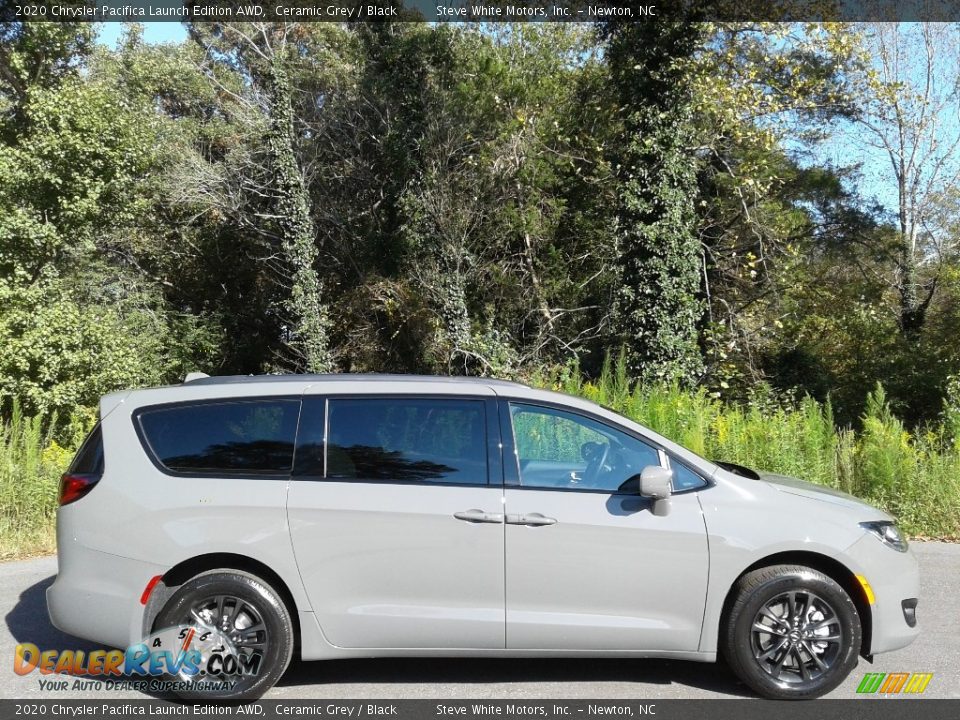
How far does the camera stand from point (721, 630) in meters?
4.95

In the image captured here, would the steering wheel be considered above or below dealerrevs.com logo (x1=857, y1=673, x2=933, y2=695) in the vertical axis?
above

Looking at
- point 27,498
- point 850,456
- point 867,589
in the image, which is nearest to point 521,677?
point 867,589

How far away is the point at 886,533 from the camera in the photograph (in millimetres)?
5102

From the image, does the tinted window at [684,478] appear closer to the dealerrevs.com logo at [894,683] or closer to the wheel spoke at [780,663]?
the wheel spoke at [780,663]

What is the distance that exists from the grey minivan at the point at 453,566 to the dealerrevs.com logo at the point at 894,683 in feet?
0.93

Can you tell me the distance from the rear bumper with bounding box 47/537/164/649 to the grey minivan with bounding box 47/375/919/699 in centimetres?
1

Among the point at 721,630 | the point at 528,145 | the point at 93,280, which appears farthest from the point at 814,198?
the point at 721,630

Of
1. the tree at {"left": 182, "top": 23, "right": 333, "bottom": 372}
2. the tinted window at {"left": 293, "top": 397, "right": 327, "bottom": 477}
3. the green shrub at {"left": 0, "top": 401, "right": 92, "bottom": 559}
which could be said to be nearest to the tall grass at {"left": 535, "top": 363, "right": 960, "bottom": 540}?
the tinted window at {"left": 293, "top": 397, "right": 327, "bottom": 477}

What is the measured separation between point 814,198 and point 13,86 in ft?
65.5

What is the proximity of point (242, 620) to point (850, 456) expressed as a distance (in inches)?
291

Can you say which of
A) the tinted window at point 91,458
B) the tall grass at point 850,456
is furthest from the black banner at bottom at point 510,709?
the tall grass at point 850,456

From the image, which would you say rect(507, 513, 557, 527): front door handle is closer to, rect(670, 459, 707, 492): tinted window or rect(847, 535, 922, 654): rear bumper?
rect(670, 459, 707, 492): tinted window

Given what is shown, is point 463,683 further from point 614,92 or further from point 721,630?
point 614,92

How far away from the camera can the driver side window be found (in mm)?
5047
